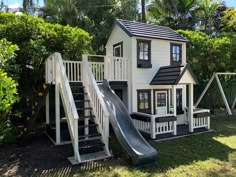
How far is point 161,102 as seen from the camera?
37.2 ft

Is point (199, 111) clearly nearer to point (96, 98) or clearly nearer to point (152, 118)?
point (152, 118)

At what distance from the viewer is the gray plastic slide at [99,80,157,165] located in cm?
643

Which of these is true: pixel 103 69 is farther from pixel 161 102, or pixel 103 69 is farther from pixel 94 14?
pixel 94 14

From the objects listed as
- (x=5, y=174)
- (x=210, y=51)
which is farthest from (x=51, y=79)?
(x=210, y=51)

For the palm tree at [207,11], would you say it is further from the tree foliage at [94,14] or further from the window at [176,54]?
the window at [176,54]

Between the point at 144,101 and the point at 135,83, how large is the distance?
993 millimetres

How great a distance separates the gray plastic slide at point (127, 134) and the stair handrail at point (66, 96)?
1.28 metres

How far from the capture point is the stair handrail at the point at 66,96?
6.56 meters

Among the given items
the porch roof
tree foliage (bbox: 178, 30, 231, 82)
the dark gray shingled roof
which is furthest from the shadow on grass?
tree foliage (bbox: 178, 30, 231, 82)

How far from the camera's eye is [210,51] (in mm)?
14828

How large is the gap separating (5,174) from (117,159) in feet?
Result: 9.50

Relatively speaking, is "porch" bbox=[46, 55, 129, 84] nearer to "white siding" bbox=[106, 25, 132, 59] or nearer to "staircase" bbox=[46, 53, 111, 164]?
"staircase" bbox=[46, 53, 111, 164]

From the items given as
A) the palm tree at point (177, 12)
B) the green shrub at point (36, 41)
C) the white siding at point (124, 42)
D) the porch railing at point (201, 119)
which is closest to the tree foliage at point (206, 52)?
the porch railing at point (201, 119)

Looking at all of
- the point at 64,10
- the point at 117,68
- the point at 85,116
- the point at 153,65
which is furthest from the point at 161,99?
the point at 64,10
